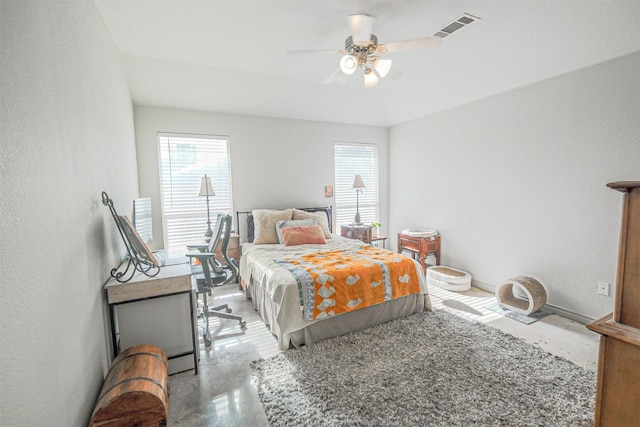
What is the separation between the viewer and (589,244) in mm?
2844

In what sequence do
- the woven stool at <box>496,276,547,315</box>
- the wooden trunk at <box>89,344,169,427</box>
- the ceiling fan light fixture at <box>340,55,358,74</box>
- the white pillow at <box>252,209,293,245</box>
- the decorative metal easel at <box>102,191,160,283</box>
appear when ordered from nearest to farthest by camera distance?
the wooden trunk at <box>89,344,169,427</box> → the decorative metal easel at <box>102,191,160,283</box> → the ceiling fan light fixture at <box>340,55,358,74</box> → the woven stool at <box>496,276,547,315</box> → the white pillow at <box>252,209,293,245</box>

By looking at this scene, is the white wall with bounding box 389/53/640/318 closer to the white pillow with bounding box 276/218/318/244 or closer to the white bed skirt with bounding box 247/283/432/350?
the white bed skirt with bounding box 247/283/432/350

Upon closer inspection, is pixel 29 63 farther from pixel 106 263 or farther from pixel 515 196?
pixel 515 196

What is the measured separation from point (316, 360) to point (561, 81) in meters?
3.60

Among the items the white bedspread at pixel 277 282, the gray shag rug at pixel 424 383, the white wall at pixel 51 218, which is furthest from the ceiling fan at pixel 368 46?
the gray shag rug at pixel 424 383

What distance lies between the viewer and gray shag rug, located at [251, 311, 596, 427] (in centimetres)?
176

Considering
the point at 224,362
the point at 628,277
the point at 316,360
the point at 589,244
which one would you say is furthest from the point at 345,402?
the point at 589,244

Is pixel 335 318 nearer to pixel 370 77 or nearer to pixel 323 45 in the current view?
pixel 370 77

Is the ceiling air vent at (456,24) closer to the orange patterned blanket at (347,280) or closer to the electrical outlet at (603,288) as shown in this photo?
the orange patterned blanket at (347,280)

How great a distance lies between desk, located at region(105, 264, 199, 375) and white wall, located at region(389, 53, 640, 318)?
358 cm

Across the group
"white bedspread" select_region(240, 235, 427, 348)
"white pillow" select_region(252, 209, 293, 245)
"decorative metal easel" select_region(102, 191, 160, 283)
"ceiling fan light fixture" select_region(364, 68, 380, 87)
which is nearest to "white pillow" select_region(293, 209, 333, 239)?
"white pillow" select_region(252, 209, 293, 245)

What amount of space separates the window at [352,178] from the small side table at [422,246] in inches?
41.3

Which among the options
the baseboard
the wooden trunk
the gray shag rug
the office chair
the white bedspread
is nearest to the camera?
the wooden trunk

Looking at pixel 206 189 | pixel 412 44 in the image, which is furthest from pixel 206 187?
pixel 412 44
